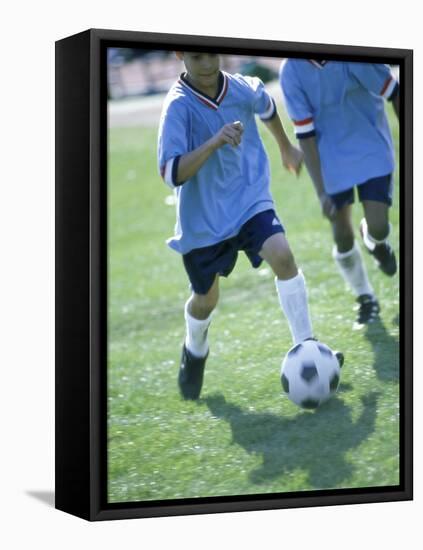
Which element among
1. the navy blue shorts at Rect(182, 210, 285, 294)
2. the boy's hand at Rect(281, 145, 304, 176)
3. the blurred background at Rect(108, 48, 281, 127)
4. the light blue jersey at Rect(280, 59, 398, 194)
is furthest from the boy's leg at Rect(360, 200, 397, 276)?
the blurred background at Rect(108, 48, 281, 127)

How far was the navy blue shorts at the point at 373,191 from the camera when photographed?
8711 millimetres

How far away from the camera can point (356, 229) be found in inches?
344

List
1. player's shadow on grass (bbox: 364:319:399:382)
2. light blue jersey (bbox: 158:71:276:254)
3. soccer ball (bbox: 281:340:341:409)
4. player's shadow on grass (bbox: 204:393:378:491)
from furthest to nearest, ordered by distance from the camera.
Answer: player's shadow on grass (bbox: 364:319:399:382) < soccer ball (bbox: 281:340:341:409) < player's shadow on grass (bbox: 204:393:378:491) < light blue jersey (bbox: 158:71:276:254)

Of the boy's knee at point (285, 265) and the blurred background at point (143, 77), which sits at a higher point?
the blurred background at point (143, 77)

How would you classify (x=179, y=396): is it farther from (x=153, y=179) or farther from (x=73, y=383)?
(x=153, y=179)

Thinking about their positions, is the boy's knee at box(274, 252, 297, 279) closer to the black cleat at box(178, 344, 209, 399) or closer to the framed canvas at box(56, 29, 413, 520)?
the framed canvas at box(56, 29, 413, 520)

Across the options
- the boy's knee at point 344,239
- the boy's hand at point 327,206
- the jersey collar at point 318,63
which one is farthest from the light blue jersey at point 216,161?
the boy's knee at point 344,239

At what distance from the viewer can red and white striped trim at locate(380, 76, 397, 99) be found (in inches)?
340

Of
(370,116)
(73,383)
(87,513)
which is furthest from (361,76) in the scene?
(87,513)

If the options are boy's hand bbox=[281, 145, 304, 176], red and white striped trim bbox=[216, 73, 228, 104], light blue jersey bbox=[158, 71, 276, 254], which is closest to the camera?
light blue jersey bbox=[158, 71, 276, 254]

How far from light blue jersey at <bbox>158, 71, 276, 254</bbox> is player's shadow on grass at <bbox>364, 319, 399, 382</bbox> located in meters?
1.09

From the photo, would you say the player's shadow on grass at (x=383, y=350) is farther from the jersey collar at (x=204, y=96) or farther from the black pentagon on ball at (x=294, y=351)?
the jersey collar at (x=204, y=96)

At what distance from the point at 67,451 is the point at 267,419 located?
117 cm

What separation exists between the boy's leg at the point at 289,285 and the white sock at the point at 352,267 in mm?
488
